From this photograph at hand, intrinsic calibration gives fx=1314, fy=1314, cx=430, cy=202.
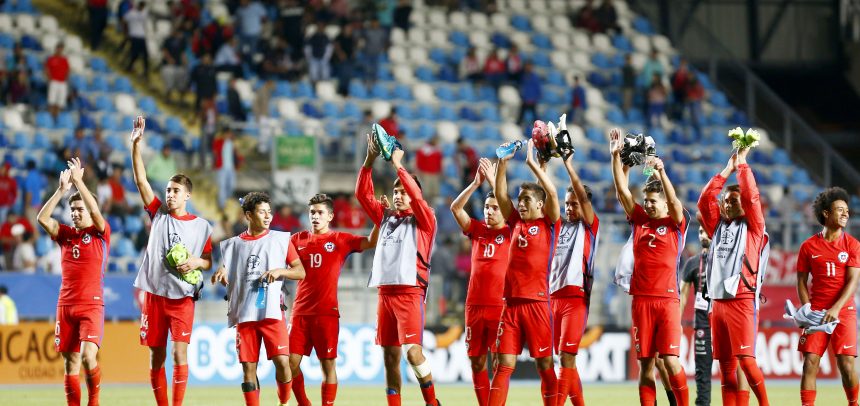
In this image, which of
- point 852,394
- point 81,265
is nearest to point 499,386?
point 852,394

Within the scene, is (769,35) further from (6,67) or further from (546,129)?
(546,129)

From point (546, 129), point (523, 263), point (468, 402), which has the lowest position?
point (468, 402)

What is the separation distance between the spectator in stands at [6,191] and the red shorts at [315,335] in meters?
11.3

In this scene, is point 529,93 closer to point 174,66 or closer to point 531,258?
point 174,66

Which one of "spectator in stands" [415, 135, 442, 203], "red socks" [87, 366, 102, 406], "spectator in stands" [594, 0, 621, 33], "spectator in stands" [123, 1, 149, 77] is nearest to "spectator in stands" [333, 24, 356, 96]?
"spectator in stands" [415, 135, 442, 203]

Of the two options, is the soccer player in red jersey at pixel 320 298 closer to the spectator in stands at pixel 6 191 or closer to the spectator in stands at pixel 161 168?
the spectator in stands at pixel 161 168

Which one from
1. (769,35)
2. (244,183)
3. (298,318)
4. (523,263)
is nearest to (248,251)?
(298,318)

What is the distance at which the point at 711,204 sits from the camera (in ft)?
40.5

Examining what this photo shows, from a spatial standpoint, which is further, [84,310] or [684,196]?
[684,196]

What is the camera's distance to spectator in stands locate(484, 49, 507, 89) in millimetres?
29969

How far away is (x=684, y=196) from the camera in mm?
27828

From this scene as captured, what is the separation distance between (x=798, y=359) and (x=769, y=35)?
47.9 feet

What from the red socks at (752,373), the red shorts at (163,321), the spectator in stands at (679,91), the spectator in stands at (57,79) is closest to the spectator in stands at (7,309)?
the spectator in stands at (57,79)

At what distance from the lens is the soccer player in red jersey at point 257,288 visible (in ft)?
39.9
